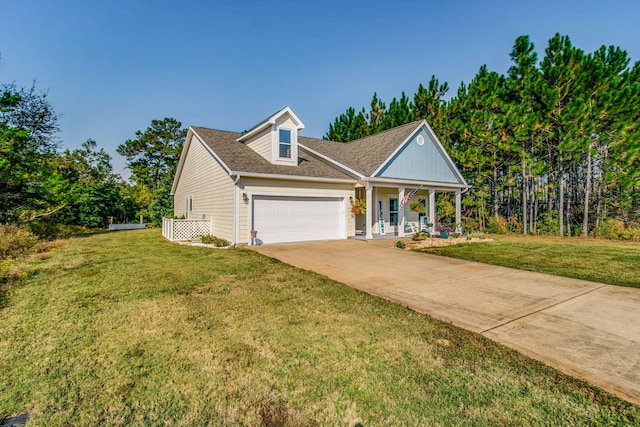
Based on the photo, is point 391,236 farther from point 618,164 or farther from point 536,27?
point 536,27

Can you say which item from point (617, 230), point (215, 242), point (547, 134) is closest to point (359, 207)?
point (215, 242)

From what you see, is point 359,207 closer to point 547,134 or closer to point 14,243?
point 547,134

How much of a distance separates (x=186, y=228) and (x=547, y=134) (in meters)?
19.1

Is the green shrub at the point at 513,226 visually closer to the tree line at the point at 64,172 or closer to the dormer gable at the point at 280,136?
the dormer gable at the point at 280,136

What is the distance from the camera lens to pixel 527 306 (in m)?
4.68

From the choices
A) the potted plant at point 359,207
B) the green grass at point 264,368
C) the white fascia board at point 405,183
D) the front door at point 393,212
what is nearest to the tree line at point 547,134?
the white fascia board at point 405,183

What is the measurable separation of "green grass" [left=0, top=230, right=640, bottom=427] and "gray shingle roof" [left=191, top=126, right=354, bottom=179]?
7.61m

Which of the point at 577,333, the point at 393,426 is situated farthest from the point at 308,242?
the point at 393,426

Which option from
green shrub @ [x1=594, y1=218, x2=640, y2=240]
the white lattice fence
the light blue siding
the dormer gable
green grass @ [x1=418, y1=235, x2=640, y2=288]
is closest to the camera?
green grass @ [x1=418, y1=235, x2=640, y2=288]

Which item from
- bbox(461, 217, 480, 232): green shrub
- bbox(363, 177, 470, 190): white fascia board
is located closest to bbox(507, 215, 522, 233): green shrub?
bbox(461, 217, 480, 232): green shrub

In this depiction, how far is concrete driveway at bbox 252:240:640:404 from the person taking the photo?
121 inches

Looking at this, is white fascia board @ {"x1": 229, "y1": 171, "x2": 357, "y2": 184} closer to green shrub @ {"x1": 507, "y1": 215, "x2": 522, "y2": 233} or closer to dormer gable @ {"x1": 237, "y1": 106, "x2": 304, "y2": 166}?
dormer gable @ {"x1": 237, "y1": 106, "x2": 304, "y2": 166}

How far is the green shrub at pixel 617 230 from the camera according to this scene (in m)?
14.1

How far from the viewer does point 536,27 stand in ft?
47.1
